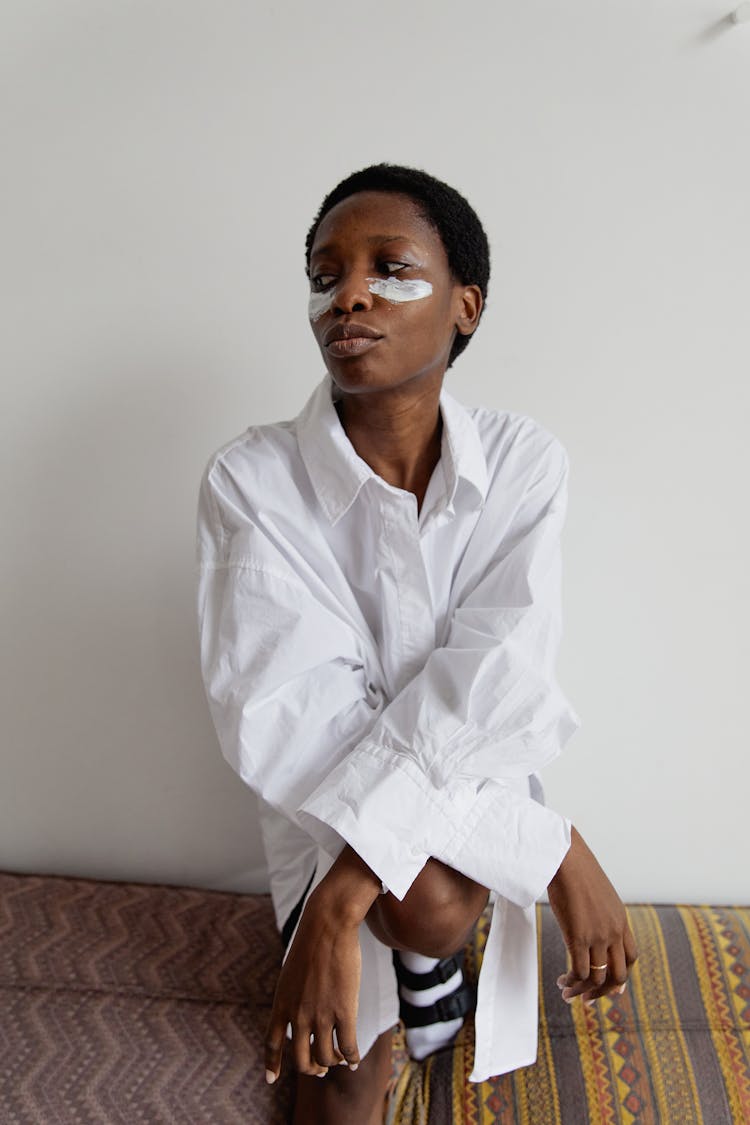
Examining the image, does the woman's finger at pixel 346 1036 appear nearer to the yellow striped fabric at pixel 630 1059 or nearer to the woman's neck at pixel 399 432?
the yellow striped fabric at pixel 630 1059

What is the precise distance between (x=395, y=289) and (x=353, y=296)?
5 cm

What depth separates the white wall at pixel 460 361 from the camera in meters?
1.19

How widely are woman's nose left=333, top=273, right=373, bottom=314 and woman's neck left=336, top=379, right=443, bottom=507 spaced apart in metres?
0.11

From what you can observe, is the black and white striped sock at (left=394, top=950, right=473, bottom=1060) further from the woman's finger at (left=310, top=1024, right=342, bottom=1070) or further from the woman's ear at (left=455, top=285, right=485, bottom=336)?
the woman's ear at (left=455, top=285, right=485, bottom=336)

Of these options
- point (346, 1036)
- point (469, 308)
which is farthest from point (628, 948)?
point (469, 308)

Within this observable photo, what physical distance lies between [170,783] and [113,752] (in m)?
0.10

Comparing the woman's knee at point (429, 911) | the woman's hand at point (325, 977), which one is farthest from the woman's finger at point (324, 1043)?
the woman's knee at point (429, 911)

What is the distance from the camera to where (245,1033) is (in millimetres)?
1091

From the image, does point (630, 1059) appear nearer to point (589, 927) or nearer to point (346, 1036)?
point (589, 927)

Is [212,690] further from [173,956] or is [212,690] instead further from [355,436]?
[173,956]

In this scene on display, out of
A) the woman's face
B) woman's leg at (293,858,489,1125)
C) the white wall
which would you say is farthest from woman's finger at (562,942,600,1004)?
the woman's face

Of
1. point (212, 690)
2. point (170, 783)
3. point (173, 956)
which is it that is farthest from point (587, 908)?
point (170, 783)

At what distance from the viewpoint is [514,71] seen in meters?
1.19

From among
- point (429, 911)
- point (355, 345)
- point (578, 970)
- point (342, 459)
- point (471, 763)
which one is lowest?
point (578, 970)
